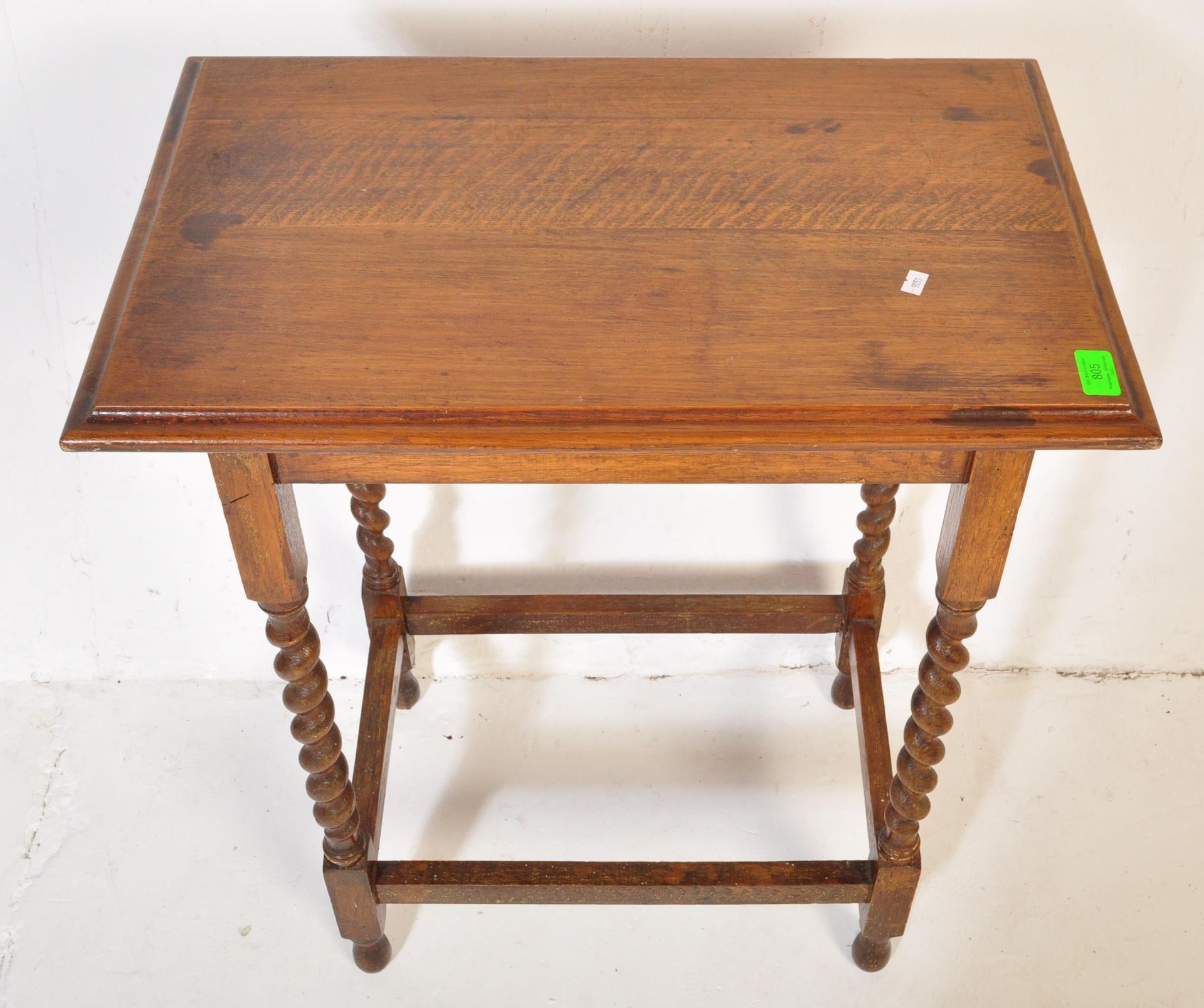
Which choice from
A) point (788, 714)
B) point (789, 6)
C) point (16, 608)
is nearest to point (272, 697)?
point (16, 608)

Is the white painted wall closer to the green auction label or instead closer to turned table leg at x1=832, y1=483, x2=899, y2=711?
turned table leg at x1=832, y1=483, x2=899, y2=711

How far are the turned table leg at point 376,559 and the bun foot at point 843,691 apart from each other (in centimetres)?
83

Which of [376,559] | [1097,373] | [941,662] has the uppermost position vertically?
[1097,373]

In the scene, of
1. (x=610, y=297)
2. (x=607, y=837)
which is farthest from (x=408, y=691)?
(x=610, y=297)

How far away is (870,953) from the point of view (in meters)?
2.02

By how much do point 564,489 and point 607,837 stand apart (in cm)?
63

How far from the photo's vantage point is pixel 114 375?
4.29ft

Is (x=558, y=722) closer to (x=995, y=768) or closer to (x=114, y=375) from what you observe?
(x=995, y=768)

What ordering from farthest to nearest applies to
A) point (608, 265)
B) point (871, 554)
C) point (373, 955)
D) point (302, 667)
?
point (871, 554)
point (373, 955)
point (302, 667)
point (608, 265)

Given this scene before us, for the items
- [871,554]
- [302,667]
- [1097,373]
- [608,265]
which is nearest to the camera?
[1097,373]

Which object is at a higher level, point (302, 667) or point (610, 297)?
point (610, 297)

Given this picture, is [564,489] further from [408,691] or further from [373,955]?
[373,955]

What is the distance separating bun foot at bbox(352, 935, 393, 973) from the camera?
201 cm

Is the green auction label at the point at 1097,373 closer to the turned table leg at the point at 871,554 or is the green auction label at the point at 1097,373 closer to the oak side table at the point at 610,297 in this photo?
the oak side table at the point at 610,297
